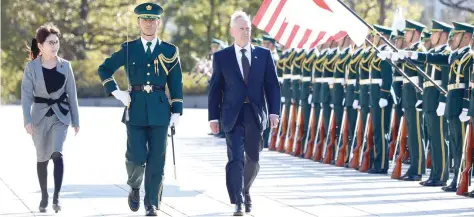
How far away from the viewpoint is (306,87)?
18.7m

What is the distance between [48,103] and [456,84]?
394 centimetres

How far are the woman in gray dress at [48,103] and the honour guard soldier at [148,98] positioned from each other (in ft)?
1.57

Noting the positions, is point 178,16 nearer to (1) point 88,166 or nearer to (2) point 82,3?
(2) point 82,3

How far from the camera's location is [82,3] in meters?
44.6

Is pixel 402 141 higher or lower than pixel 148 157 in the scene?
lower

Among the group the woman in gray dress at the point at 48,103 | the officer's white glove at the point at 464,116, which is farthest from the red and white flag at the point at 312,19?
the woman in gray dress at the point at 48,103

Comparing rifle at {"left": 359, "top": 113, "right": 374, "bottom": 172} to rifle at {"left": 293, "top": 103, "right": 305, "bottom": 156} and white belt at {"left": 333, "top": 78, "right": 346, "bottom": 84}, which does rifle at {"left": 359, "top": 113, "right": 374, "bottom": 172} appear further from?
rifle at {"left": 293, "top": 103, "right": 305, "bottom": 156}

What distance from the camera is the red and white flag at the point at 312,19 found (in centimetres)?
1438

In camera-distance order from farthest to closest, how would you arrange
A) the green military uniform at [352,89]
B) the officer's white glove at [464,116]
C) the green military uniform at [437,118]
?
1. the green military uniform at [352,89]
2. the green military uniform at [437,118]
3. the officer's white glove at [464,116]

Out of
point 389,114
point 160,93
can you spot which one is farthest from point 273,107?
point 389,114

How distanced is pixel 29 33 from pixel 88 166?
28.9 meters

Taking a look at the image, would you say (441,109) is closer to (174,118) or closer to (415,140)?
(415,140)

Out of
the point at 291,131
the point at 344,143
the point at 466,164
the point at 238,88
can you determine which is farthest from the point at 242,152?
the point at 291,131

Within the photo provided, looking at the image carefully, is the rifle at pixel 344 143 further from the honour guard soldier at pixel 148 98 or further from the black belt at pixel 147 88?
the black belt at pixel 147 88
